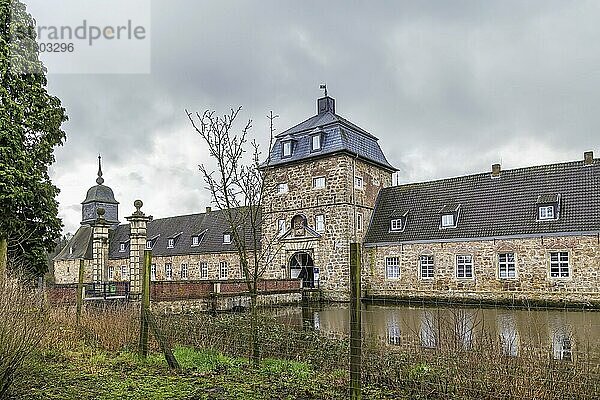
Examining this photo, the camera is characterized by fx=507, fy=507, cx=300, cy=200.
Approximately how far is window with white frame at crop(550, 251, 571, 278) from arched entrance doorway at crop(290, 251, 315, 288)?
12.5 metres

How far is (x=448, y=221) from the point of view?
2452cm

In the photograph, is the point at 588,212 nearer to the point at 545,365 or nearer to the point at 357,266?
the point at 545,365

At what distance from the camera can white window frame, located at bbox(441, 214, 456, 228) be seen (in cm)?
2434

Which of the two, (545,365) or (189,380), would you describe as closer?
(545,365)

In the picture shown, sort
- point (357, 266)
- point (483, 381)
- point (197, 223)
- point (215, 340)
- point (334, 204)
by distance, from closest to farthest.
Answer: point (357, 266)
point (483, 381)
point (215, 340)
point (334, 204)
point (197, 223)

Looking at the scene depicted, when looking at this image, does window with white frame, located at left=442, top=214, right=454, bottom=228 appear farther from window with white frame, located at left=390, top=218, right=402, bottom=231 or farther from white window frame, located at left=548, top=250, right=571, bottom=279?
white window frame, located at left=548, top=250, right=571, bottom=279

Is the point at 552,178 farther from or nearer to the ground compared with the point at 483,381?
farther from the ground

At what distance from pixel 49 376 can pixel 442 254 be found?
20.5m

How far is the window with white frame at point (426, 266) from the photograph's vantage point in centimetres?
2455

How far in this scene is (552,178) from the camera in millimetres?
22828

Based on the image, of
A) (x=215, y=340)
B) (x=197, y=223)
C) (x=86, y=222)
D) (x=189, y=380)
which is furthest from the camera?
(x=86, y=222)

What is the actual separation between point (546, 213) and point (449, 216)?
433cm

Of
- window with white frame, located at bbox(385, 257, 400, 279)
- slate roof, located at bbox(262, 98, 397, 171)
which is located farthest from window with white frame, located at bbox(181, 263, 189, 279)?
window with white frame, located at bbox(385, 257, 400, 279)

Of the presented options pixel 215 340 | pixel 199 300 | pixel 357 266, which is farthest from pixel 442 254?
pixel 357 266
